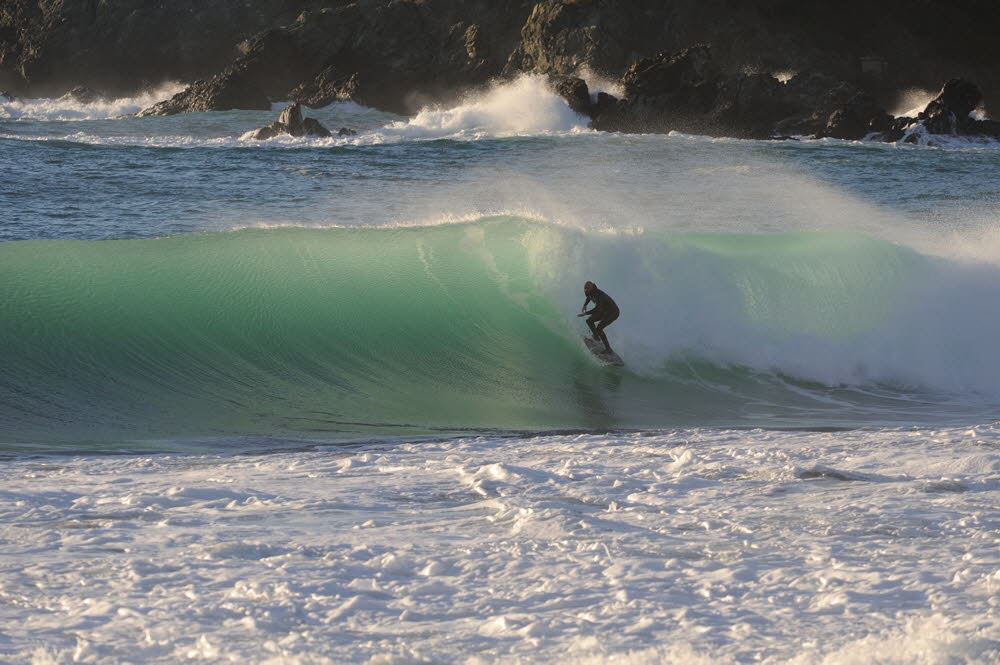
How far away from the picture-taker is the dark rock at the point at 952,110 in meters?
34.3

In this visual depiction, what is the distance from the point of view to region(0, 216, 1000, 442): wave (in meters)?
7.62

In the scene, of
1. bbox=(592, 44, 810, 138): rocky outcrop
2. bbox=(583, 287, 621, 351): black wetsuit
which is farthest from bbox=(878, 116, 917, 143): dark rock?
bbox=(583, 287, 621, 351): black wetsuit

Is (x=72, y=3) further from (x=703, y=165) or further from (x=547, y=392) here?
(x=547, y=392)

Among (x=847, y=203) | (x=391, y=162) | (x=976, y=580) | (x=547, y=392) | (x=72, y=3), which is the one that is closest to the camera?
(x=976, y=580)

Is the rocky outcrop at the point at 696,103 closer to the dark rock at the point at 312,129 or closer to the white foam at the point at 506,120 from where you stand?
the white foam at the point at 506,120

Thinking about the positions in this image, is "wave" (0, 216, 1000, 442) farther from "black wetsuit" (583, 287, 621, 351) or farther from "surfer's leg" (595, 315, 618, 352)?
"black wetsuit" (583, 287, 621, 351)

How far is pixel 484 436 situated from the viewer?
22.1ft

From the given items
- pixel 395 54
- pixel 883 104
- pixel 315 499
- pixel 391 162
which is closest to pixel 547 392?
pixel 315 499

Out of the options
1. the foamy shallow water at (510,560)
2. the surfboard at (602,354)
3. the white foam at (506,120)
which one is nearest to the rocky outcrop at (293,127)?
the white foam at (506,120)

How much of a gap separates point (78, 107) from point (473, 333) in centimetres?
4729

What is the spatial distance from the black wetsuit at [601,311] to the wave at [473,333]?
0.34 meters

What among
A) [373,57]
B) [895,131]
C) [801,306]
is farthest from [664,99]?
[801,306]

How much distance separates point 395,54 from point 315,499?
4998 centimetres

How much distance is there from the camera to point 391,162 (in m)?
24.8
